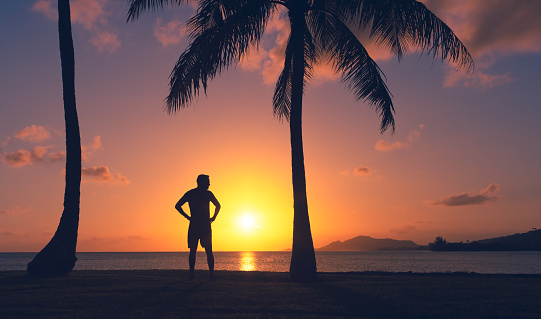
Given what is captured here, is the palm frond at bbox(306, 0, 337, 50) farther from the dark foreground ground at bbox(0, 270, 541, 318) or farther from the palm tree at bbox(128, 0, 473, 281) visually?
the dark foreground ground at bbox(0, 270, 541, 318)

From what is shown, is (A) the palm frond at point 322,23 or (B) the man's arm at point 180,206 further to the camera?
(A) the palm frond at point 322,23

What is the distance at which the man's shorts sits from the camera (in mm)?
12023

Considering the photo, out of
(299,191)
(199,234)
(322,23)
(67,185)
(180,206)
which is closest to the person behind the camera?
(199,234)

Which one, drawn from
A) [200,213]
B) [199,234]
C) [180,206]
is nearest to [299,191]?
[200,213]

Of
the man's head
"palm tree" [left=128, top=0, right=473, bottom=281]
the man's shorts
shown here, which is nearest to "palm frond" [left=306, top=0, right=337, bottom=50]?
"palm tree" [left=128, top=0, right=473, bottom=281]

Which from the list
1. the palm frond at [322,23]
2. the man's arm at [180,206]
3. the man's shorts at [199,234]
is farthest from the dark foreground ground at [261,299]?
the palm frond at [322,23]

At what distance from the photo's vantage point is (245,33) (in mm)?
15258

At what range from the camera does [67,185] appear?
1548 cm

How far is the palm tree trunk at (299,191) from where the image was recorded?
46.9ft

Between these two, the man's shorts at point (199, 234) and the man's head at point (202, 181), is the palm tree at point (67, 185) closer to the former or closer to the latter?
the man's shorts at point (199, 234)

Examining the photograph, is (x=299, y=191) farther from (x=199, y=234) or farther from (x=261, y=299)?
(x=261, y=299)

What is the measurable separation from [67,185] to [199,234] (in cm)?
572

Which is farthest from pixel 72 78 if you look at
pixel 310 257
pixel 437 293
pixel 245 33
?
pixel 437 293

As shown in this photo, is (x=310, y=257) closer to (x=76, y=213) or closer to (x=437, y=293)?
(x=437, y=293)
